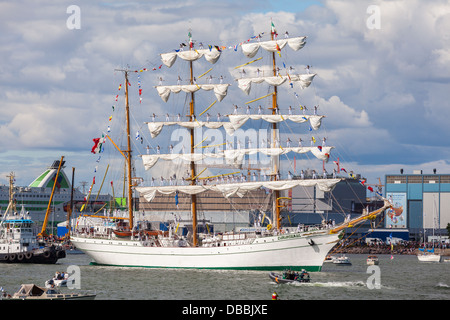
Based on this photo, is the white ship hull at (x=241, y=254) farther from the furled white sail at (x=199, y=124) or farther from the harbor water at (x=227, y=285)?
the furled white sail at (x=199, y=124)

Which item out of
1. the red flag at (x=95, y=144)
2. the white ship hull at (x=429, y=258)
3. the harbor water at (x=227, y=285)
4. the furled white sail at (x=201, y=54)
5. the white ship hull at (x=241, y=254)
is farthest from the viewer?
the white ship hull at (x=429, y=258)

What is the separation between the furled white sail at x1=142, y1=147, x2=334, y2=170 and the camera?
82438mm

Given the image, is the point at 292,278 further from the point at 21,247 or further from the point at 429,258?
the point at 429,258

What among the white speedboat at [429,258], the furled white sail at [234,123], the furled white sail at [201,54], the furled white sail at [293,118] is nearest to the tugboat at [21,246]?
the furled white sail at [234,123]

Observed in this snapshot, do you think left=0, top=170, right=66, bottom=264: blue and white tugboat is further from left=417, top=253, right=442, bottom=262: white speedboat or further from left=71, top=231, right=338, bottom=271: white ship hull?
left=417, top=253, right=442, bottom=262: white speedboat

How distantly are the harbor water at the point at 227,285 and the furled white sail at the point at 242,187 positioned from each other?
9.74 m

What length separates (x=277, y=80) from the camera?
276ft

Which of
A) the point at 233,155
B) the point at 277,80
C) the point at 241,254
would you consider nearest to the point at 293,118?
the point at 277,80

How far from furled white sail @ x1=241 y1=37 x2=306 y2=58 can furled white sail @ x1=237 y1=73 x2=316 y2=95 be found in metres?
2.87

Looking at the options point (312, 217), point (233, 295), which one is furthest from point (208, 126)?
point (312, 217)

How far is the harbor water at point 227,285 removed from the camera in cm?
5959

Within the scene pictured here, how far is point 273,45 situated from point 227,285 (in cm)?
2951
